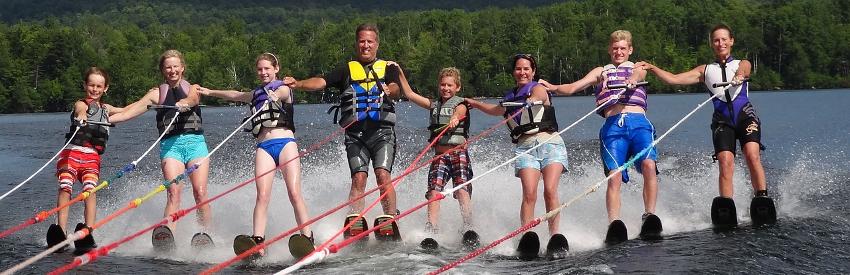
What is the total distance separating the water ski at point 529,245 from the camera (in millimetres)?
8164

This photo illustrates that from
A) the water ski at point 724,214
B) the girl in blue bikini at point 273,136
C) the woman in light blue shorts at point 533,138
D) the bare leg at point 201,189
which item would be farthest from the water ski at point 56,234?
the water ski at point 724,214

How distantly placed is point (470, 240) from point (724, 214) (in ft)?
7.57

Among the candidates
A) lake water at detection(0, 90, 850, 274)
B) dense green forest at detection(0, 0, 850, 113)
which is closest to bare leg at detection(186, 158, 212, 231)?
lake water at detection(0, 90, 850, 274)

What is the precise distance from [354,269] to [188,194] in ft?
17.3

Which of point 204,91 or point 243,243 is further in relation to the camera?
point 204,91

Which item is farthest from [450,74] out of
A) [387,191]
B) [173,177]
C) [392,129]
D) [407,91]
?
[173,177]

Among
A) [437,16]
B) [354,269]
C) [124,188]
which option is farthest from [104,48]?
[354,269]

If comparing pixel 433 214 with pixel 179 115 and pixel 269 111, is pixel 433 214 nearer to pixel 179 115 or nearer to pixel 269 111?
pixel 269 111

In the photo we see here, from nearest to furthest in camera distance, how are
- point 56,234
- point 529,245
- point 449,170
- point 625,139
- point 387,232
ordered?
point 529,245 < point 387,232 < point 625,139 < point 56,234 < point 449,170

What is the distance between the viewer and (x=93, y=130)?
944 centimetres

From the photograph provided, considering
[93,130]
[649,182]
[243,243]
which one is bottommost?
[243,243]

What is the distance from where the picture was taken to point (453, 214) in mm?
10258

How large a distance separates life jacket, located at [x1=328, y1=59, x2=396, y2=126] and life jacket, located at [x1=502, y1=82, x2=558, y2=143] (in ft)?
3.66

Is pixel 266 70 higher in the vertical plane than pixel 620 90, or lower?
higher
